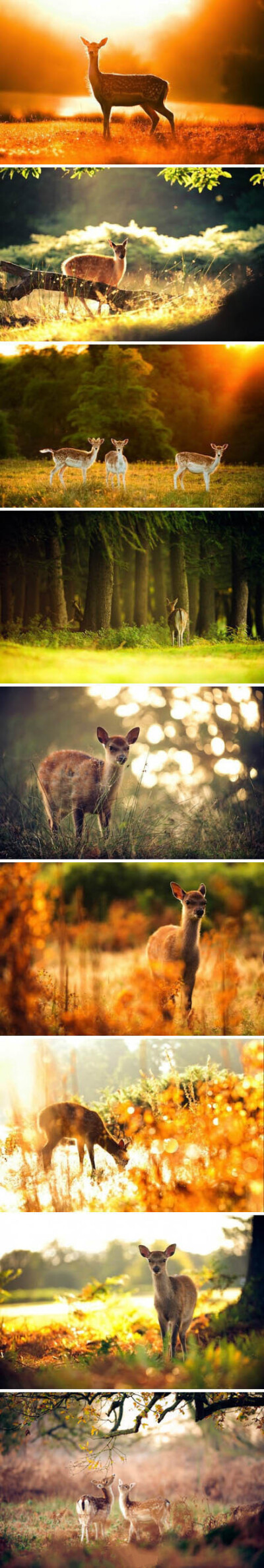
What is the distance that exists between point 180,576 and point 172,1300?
68.9 inches

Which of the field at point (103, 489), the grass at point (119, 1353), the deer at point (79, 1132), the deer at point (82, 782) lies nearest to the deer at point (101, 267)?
the field at point (103, 489)

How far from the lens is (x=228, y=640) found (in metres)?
3.25

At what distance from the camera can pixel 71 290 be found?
325 centimetres

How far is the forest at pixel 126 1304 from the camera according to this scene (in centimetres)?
308

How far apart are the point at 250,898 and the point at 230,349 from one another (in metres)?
1.37

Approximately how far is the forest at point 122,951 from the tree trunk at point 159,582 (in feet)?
2.06

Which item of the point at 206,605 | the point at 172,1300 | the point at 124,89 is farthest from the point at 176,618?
the point at 172,1300

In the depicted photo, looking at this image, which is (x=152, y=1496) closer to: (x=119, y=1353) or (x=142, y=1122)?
(x=119, y=1353)

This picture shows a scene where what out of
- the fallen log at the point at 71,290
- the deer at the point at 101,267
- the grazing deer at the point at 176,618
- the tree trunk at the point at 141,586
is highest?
the deer at the point at 101,267

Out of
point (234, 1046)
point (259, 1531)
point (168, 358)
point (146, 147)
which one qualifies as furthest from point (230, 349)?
point (259, 1531)

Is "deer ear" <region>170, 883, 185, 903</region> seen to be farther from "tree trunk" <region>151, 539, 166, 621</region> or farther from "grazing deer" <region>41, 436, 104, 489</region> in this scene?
"grazing deer" <region>41, 436, 104, 489</region>

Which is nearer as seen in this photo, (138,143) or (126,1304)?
(126,1304)

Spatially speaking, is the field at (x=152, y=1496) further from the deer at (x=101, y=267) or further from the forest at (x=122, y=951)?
the deer at (x=101, y=267)

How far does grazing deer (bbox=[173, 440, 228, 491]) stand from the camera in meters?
3.23
